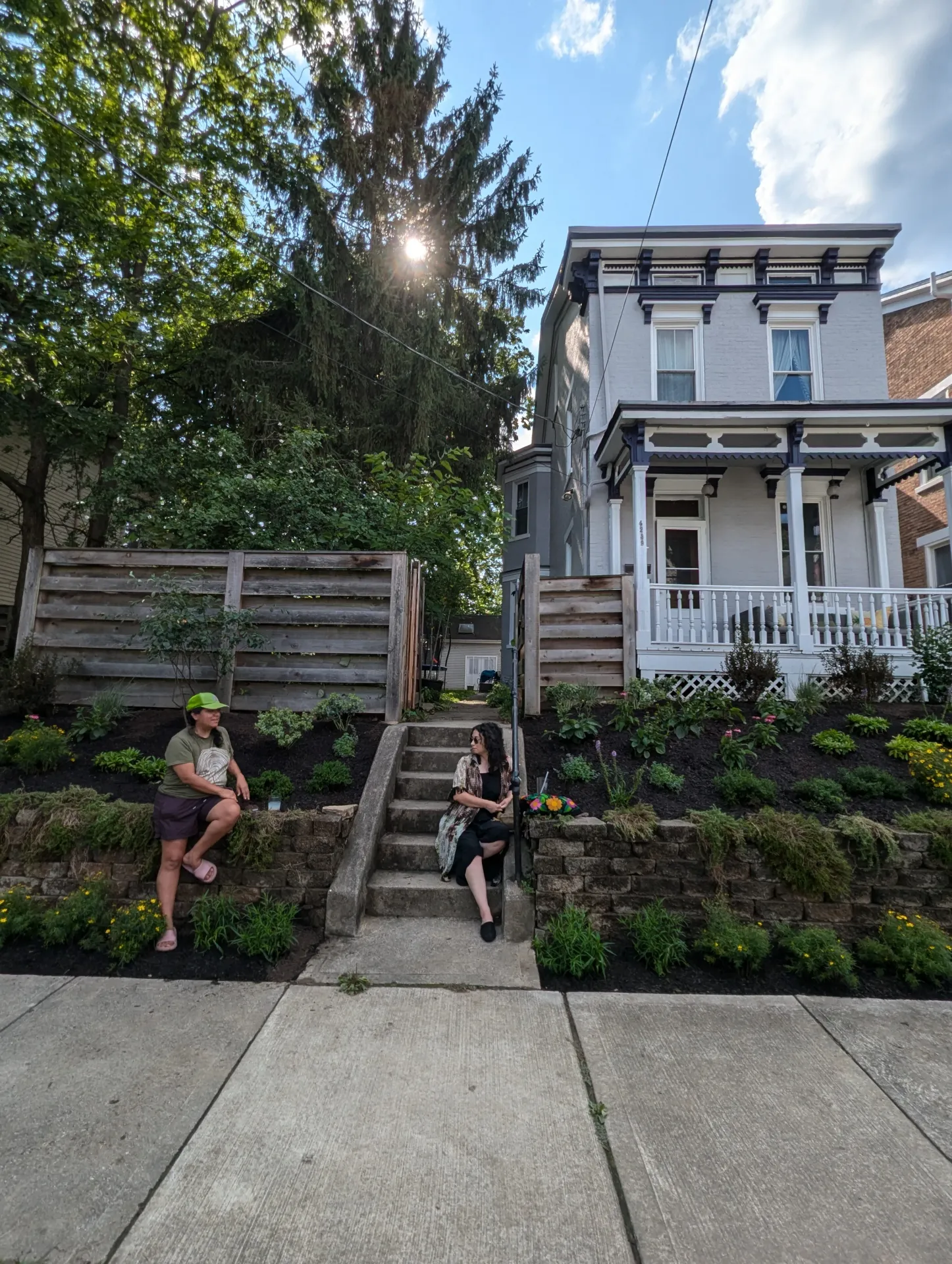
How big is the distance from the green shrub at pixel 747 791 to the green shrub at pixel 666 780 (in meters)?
0.32

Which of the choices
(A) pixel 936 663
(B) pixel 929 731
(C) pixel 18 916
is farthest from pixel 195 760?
(A) pixel 936 663

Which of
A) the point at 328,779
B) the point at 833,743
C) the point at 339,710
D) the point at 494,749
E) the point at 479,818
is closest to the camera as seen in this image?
the point at 479,818

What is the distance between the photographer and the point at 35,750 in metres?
4.91

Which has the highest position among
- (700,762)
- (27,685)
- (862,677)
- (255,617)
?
(255,617)

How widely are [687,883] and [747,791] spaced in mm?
1103

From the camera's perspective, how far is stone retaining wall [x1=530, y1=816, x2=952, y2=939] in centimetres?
377

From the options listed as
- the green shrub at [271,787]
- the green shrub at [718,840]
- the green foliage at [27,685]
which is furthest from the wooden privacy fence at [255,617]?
the green shrub at [718,840]

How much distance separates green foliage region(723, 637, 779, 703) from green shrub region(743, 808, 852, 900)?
3.09 meters

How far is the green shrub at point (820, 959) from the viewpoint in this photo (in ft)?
11.1

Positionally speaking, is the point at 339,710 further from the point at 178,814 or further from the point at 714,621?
the point at 714,621

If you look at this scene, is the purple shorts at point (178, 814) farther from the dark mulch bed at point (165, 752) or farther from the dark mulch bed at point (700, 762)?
the dark mulch bed at point (700, 762)

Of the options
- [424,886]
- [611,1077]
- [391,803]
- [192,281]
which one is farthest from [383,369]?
[611,1077]

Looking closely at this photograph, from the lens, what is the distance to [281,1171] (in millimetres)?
2068

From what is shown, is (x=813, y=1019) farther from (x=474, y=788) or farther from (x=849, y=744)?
(x=849, y=744)
